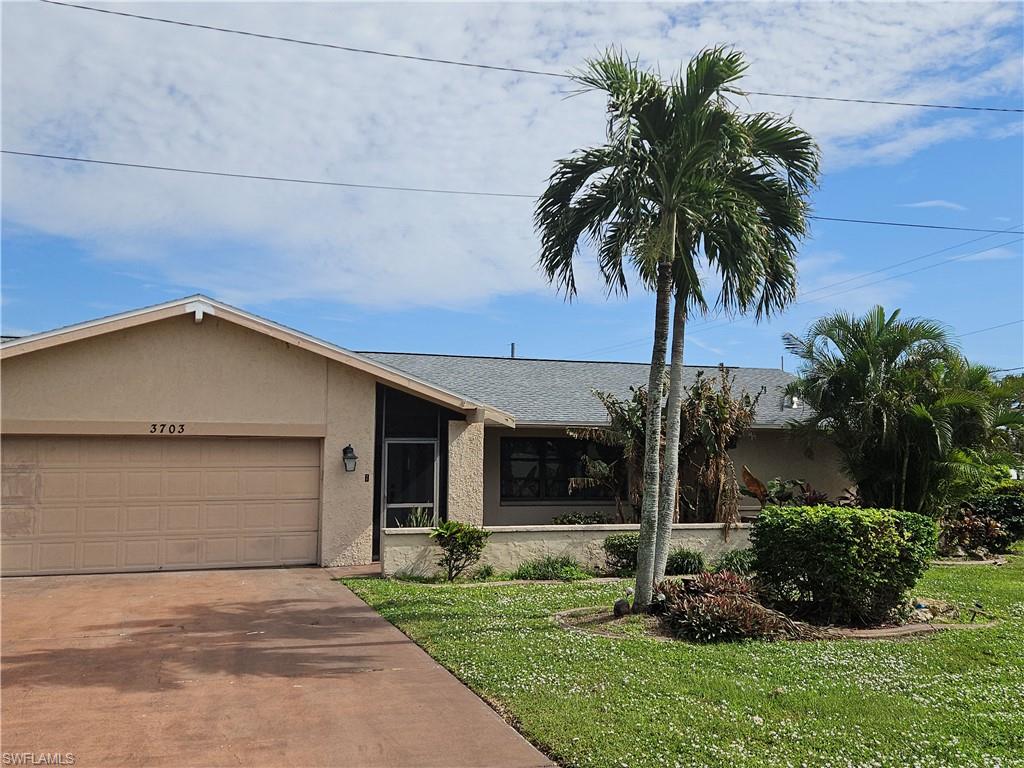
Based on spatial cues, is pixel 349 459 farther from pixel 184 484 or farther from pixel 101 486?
pixel 101 486

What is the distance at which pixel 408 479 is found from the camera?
17.1 meters

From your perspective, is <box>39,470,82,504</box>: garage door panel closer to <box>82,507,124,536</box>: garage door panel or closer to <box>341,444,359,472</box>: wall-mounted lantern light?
<box>82,507,124,536</box>: garage door panel

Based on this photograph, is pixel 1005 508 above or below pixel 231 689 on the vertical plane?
above

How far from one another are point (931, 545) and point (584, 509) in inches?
390

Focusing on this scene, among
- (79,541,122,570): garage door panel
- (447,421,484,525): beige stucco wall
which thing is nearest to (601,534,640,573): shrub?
(447,421,484,525): beige stucco wall

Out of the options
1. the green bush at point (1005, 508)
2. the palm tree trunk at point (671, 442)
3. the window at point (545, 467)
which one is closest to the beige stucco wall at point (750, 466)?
the window at point (545, 467)

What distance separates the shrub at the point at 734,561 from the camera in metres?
14.6

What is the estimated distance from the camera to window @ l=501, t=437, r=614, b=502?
773 inches

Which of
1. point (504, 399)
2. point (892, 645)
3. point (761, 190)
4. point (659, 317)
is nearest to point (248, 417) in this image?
point (504, 399)


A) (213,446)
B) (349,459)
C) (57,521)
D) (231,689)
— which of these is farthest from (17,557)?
(231,689)

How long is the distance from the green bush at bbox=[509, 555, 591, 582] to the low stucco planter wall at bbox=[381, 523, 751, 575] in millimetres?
86

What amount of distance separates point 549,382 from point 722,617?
41.2ft

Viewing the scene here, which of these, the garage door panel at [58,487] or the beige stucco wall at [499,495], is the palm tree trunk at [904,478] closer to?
the beige stucco wall at [499,495]

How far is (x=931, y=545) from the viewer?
1073 cm
